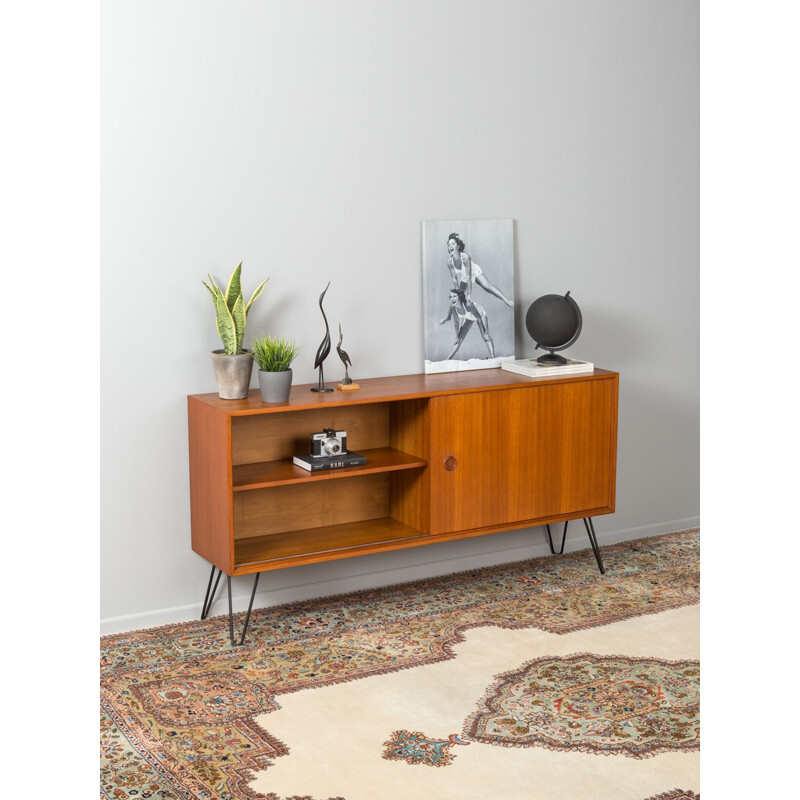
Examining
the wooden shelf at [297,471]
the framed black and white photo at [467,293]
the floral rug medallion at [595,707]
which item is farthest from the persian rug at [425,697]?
the framed black and white photo at [467,293]

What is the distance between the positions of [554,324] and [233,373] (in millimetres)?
1453

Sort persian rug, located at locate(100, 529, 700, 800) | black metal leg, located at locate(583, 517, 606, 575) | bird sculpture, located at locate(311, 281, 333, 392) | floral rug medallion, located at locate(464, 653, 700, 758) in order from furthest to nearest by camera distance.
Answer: black metal leg, located at locate(583, 517, 606, 575) → bird sculpture, located at locate(311, 281, 333, 392) → floral rug medallion, located at locate(464, 653, 700, 758) → persian rug, located at locate(100, 529, 700, 800)

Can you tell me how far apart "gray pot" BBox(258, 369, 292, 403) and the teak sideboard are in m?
0.03

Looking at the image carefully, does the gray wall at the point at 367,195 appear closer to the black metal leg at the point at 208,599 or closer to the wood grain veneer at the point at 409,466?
the black metal leg at the point at 208,599

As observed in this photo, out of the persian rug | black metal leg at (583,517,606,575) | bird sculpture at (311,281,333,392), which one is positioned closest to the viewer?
the persian rug

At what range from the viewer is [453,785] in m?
2.62

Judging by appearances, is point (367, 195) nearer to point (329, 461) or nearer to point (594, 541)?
point (329, 461)

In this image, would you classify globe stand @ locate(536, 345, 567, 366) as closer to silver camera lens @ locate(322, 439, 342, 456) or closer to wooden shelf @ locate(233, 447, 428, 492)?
wooden shelf @ locate(233, 447, 428, 492)

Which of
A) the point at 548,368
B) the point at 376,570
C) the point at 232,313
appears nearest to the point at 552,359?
the point at 548,368

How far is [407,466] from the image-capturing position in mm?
3842

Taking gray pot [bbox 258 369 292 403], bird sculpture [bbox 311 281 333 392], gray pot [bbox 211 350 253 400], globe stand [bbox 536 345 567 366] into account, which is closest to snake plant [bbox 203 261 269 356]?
gray pot [bbox 211 350 253 400]

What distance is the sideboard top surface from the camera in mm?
3551
